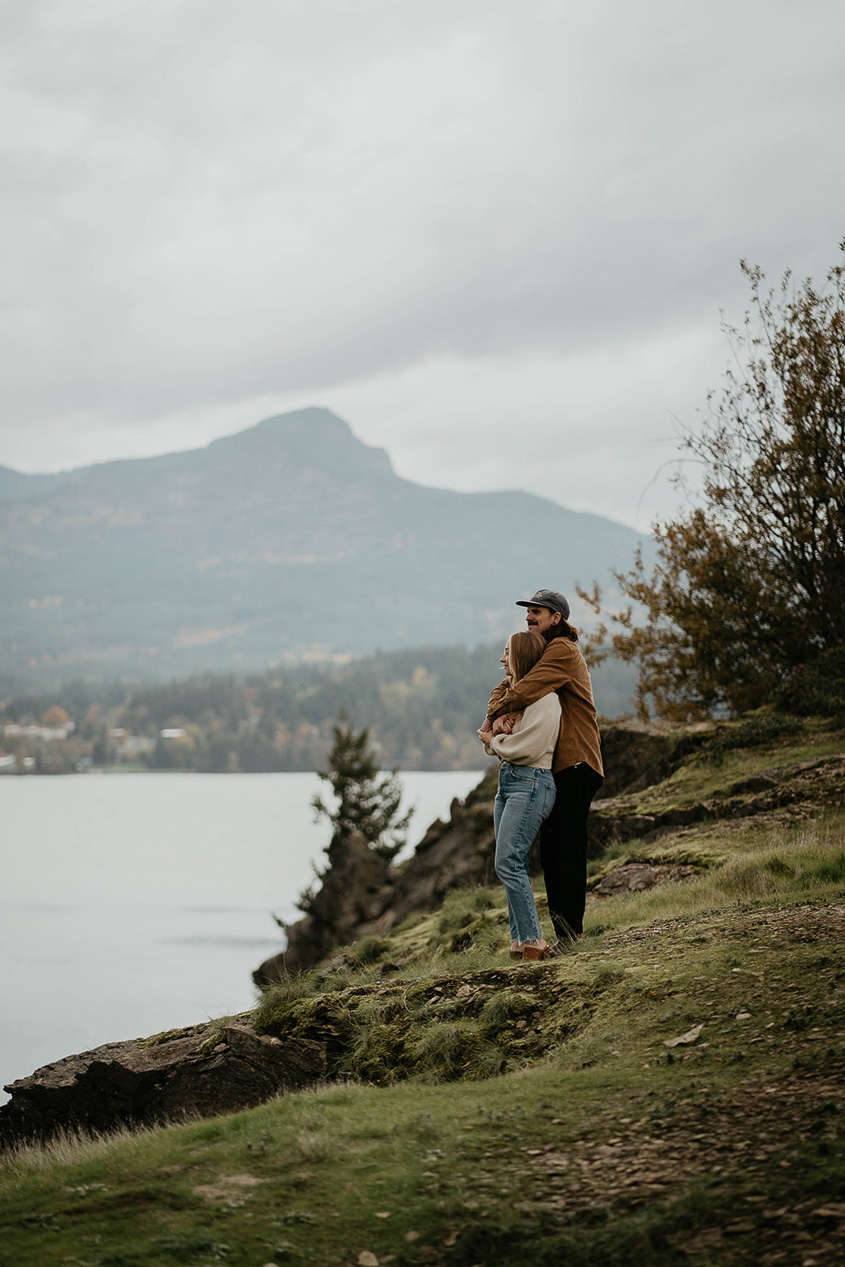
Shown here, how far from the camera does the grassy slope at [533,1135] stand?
3.87 meters

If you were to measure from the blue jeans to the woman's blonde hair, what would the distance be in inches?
27.6

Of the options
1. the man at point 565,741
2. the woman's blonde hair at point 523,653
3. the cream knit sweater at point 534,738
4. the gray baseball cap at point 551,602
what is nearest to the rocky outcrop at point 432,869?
the man at point 565,741

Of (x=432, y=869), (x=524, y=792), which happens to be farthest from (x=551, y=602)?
(x=432, y=869)

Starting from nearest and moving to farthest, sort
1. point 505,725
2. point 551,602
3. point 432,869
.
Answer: point 505,725
point 551,602
point 432,869

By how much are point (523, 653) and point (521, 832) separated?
52.2 inches

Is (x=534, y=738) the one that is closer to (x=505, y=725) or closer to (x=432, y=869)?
(x=505, y=725)

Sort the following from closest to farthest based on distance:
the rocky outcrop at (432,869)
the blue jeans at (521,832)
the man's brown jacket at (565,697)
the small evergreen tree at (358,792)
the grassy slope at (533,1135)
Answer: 1. the grassy slope at (533,1135)
2. the blue jeans at (521,832)
3. the man's brown jacket at (565,697)
4. the rocky outcrop at (432,869)
5. the small evergreen tree at (358,792)

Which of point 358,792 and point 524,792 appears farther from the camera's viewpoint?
point 358,792

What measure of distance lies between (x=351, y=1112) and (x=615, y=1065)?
4.50ft

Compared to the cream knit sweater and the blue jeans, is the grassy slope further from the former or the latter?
the cream knit sweater

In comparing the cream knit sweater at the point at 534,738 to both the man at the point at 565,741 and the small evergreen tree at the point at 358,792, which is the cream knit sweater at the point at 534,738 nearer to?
the man at the point at 565,741

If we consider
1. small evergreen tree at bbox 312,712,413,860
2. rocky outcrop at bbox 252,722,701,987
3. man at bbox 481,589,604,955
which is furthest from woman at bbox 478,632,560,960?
small evergreen tree at bbox 312,712,413,860

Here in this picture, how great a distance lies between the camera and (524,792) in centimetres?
805

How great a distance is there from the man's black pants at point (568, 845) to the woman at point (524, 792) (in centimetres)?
16
